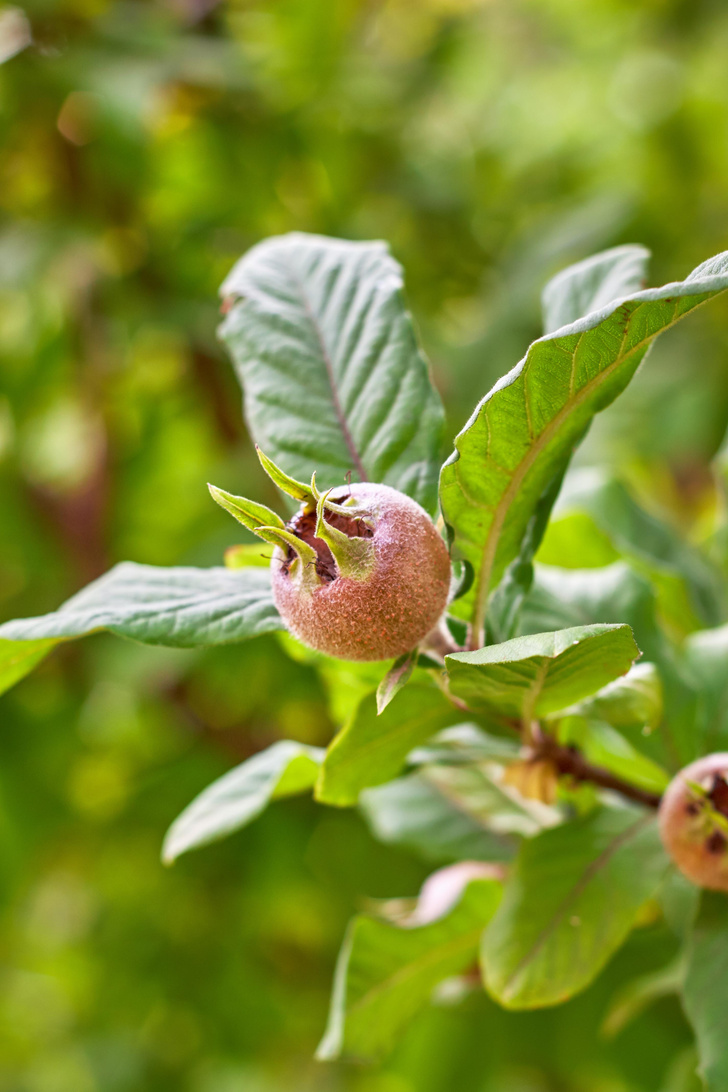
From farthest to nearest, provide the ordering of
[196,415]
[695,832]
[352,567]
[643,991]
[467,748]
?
[196,415] → [643,991] → [467,748] → [695,832] → [352,567]

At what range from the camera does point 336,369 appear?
80 centimetres

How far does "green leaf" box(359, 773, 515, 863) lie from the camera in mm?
1054

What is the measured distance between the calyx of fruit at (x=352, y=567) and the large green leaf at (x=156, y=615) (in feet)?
0.21

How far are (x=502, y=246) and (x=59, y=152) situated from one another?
1145 mm

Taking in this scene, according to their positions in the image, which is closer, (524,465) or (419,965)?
(524,465)

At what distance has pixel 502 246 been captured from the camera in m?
2.61

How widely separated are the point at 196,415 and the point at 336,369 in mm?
1619

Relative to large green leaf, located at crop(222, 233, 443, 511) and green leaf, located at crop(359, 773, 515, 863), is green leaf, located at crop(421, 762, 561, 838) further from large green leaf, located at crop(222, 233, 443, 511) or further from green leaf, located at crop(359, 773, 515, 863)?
large green leaf, located at crop(222, 233, 443, 511)

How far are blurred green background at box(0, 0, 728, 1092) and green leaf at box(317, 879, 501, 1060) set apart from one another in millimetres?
739

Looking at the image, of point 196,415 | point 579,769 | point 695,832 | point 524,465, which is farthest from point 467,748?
point 196,415

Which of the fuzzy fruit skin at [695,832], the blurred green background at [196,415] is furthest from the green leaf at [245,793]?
the blurred green background at [196,415]

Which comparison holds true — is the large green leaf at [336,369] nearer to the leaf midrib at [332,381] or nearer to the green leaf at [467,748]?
the leaf midrib at [332,381]

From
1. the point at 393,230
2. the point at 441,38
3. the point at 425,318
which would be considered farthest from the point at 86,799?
the point at 441,38

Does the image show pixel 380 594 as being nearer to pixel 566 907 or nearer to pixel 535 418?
pixel 535 418
